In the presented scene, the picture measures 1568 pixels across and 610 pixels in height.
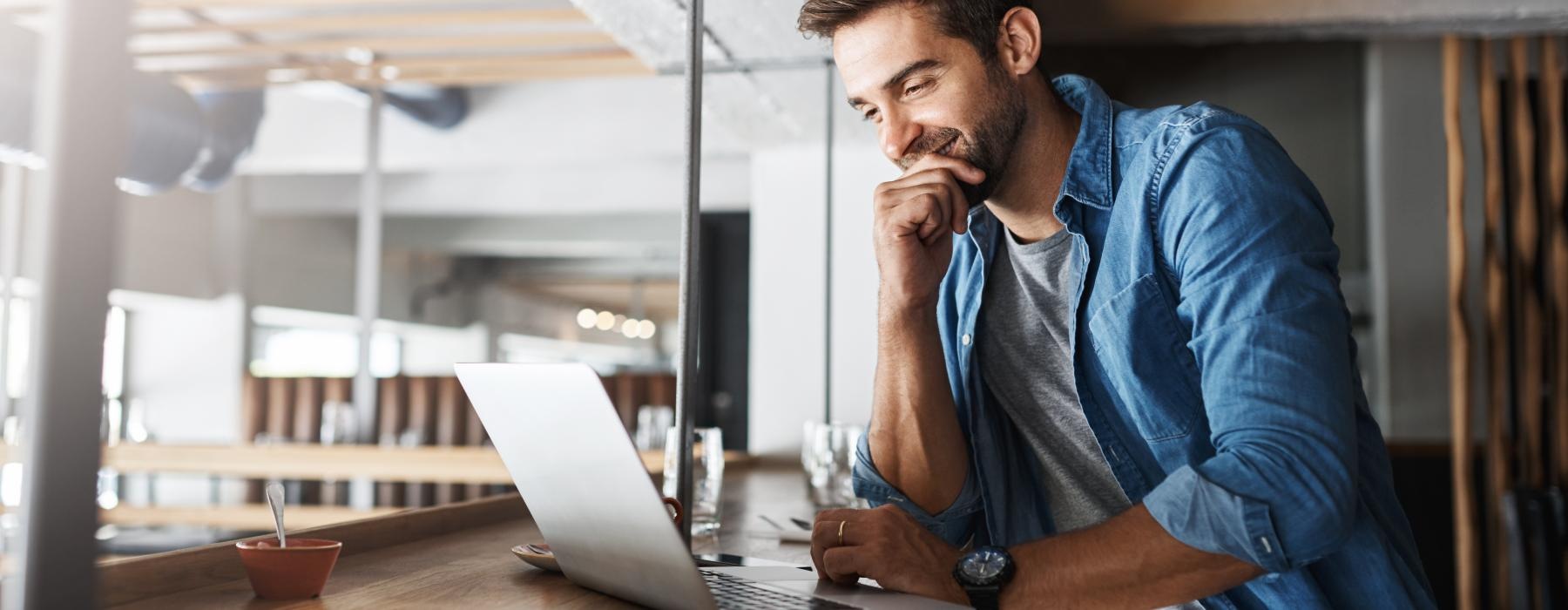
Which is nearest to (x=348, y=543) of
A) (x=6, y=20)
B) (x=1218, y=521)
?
(x=1218, y=521)

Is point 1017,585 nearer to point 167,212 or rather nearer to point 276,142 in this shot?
point 276,142

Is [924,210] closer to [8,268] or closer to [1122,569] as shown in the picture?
[1122,569]

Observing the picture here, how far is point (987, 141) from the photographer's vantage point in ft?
4.56

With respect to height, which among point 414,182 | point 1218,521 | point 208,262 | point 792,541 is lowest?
point 792,541

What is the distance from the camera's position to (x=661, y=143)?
571 centimetres

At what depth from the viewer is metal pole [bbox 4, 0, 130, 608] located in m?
0.56

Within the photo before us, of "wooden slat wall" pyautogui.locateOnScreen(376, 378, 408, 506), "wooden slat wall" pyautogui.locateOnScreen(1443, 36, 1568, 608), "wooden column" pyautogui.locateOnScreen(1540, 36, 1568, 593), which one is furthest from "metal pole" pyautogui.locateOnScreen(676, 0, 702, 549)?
"wooden slat wall" pyautogui.locateOnScreen(376, 378, 408, 506)

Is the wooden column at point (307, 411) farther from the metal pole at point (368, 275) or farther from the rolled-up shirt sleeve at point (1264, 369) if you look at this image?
the rolled-up shirt sleeve at point (1264, 369)

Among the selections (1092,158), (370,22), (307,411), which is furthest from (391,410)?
(1092,158)

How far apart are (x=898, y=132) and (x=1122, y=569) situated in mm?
599

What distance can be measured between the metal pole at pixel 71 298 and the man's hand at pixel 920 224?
3.04 ft

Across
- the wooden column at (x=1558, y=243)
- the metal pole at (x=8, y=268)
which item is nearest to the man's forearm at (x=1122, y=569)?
the wooden column at (x=1558, y=243)

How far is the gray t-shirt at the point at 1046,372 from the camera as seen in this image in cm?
144

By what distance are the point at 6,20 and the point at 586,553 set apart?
11.1 ft
